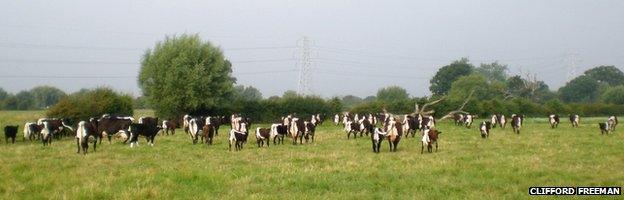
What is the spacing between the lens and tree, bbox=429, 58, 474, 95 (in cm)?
11688

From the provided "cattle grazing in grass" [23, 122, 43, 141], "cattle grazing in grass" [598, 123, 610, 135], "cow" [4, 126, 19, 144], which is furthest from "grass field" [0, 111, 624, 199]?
"cattle grazing in grass" [598, 123, 610, 135]

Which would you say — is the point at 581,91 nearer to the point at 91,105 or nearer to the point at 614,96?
the point at 614,96

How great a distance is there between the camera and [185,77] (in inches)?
1970

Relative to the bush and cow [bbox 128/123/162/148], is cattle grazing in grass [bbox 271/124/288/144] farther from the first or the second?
→ the bush

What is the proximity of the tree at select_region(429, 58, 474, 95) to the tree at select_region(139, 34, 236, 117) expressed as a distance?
240 ft

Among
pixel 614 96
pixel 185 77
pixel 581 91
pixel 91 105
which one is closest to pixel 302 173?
pixel 91 105

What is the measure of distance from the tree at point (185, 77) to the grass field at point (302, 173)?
2842 centimetres

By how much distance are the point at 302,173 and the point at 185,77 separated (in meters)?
37.5

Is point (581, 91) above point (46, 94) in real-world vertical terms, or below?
below

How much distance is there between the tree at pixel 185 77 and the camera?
49.7m

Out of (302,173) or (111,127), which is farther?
(111,127)

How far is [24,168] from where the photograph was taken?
1563cm

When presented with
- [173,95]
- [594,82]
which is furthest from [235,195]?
[594,82]

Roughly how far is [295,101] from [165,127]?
24.1 m
